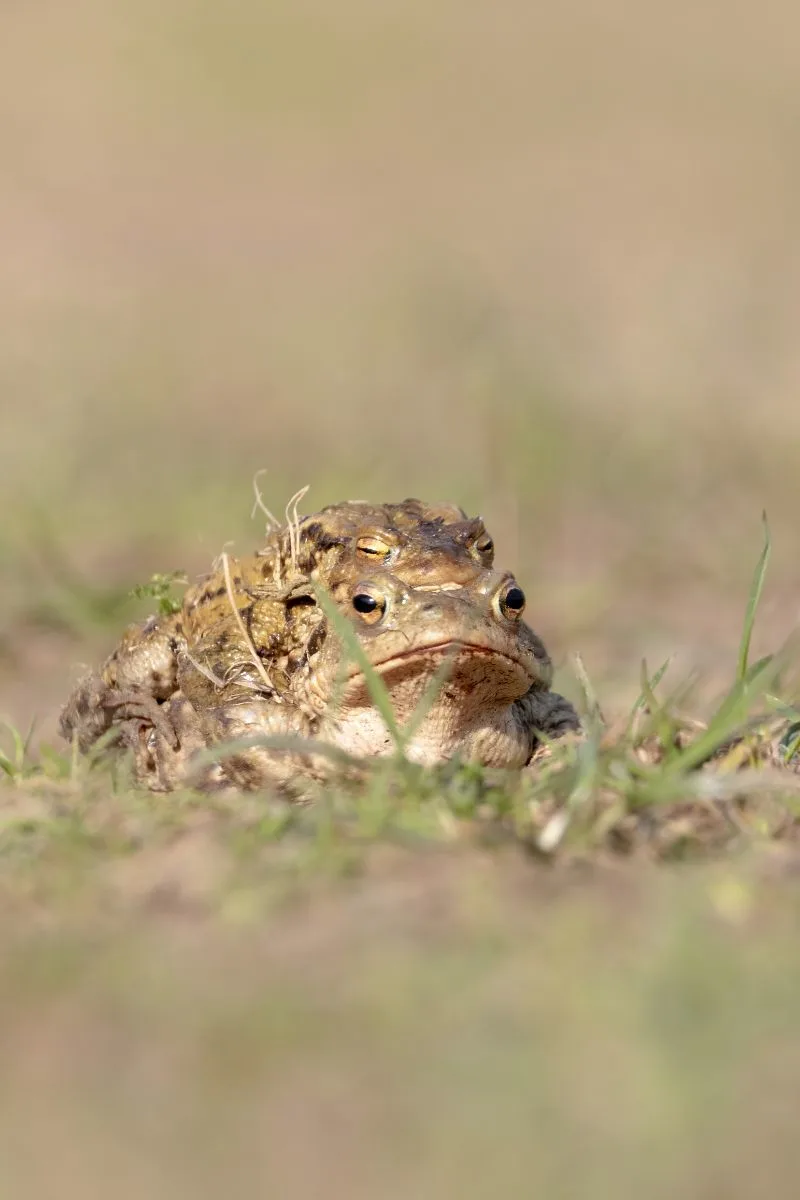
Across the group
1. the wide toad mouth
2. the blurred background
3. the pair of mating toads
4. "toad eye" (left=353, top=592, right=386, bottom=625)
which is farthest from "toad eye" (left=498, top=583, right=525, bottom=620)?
the blurred background

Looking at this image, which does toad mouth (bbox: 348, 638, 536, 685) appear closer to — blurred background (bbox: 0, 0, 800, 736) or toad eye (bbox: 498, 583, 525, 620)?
toad eye (bbox: 498, 583, 525, 620)

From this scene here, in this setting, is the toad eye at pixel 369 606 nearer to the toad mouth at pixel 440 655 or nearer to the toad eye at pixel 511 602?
the toad mouth at pixel 440 655

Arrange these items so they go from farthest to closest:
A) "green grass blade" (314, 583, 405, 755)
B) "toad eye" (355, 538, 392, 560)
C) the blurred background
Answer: the blurred background, "toad eye" (355, 538, 392, 560), "green grass blade" (314, 583, 405, 755)

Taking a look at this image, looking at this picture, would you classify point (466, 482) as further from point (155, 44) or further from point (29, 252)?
point (155, 44)

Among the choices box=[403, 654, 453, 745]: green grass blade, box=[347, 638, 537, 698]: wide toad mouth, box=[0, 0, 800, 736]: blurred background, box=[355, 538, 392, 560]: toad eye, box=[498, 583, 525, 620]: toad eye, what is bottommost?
box=[403, 654, 453, 745]: green grass blade

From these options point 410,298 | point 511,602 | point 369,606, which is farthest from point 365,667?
point 410,298

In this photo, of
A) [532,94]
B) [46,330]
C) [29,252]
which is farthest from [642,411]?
[532,94]

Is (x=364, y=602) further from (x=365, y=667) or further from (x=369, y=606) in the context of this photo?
(x=365, y=667)

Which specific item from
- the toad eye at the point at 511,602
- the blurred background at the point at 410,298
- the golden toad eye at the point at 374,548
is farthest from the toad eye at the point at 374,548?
the blurred background at the point at 410,298
